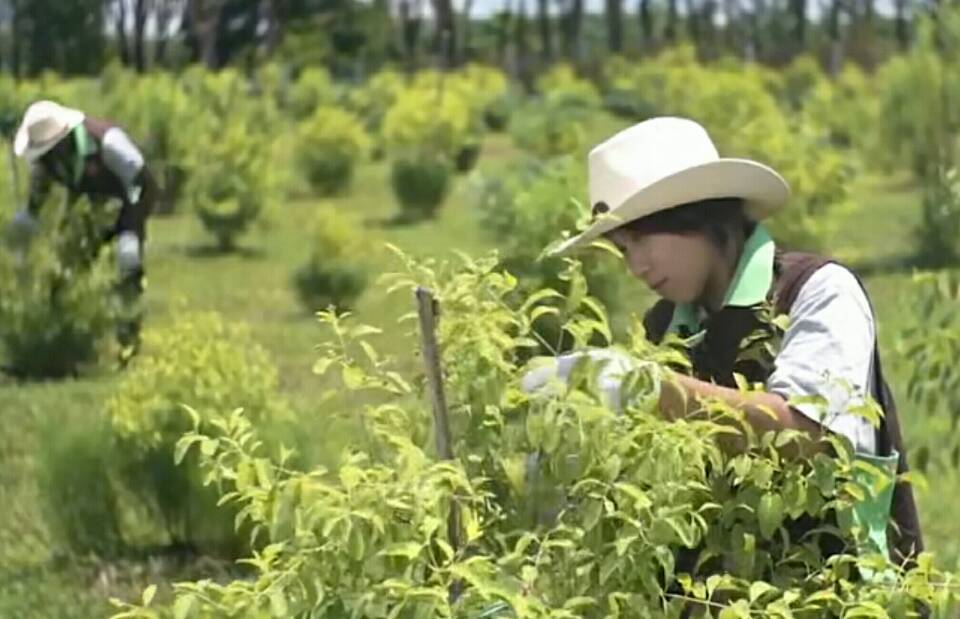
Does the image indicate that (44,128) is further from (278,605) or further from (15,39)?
(15,39)

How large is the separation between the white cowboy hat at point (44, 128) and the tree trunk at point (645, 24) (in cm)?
3542

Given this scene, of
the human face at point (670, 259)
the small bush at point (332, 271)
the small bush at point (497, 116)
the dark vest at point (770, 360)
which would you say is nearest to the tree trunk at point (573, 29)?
the small bush at point (497, 116)

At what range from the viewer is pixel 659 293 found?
2641 millimetres

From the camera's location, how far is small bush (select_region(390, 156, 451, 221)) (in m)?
17.2

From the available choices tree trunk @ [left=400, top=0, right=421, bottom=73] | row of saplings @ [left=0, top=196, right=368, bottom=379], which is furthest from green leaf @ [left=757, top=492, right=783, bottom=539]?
tree trunk @ [left=400, top=0, right=421, bottom=73]

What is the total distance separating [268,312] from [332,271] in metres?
0.53

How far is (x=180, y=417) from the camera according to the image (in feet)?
18.7

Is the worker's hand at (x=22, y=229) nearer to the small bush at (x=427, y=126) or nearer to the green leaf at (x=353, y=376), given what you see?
the green leaf at (x=353, y=376)

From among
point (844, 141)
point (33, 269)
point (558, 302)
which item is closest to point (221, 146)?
point (33, 269)

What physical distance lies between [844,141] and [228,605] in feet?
67.3

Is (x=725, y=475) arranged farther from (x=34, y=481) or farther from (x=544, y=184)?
(x=544, y=184)

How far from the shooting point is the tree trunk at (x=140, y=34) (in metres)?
21.4

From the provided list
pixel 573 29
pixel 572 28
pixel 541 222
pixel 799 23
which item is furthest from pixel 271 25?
pixel 541 222

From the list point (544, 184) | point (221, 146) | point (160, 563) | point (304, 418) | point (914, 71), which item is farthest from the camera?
point (221, 146)
